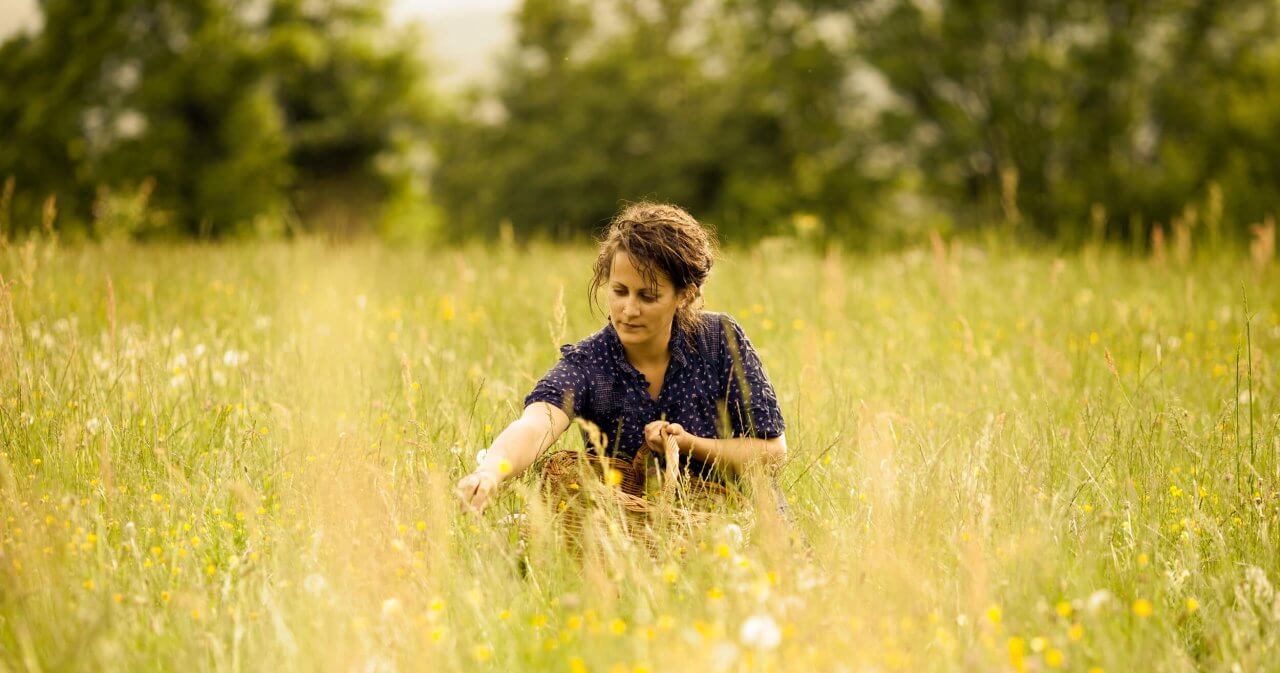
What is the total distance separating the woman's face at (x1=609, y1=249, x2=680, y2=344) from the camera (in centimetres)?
306

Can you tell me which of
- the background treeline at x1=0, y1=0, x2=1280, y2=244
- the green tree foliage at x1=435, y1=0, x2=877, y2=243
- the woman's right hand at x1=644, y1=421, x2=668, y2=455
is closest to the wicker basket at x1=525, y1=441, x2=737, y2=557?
the woman's right hand at x1=644, y1=421, x2=668, y2=455

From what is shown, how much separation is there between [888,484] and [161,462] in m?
2.10

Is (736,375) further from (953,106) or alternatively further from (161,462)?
(953,106)

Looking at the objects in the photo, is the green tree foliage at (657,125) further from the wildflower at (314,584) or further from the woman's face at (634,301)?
the wildflower at (314,584)

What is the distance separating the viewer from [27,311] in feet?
15.3

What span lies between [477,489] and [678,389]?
3.15 feet

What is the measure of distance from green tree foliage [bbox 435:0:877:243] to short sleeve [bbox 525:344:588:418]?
1842cm

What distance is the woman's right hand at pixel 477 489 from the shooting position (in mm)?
2449

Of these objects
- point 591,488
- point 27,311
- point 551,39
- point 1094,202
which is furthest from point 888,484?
point 551,39

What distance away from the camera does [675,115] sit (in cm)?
2655

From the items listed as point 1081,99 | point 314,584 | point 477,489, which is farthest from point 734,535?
point 1081,99

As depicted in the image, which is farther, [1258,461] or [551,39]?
[551,39]

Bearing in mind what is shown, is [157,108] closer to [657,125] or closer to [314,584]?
[657,125]

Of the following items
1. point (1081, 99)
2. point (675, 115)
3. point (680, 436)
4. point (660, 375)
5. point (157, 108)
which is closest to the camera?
point (680, 436)
